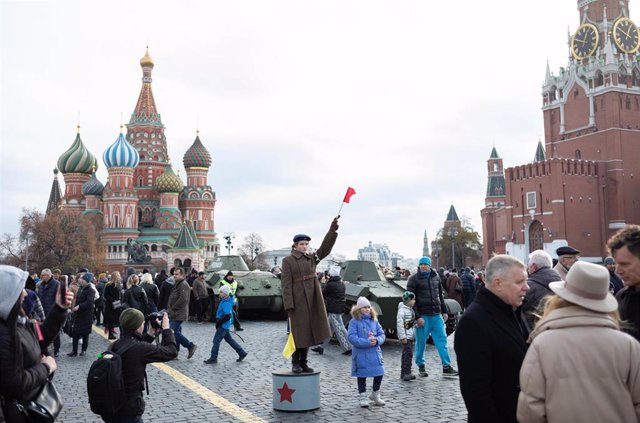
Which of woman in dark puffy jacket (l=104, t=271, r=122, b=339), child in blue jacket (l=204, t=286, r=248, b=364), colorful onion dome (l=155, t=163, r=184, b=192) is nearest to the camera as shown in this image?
child in blue jacket (l=204, t=286, r=248, b=364)

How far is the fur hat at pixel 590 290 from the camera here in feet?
10.9

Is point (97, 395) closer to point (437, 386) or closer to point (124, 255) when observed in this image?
point (437, 386)

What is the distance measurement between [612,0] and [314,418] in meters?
82.2

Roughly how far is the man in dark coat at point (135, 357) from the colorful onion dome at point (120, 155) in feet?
237

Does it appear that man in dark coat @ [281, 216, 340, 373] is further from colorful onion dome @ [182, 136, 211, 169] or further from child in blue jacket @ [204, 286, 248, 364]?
colorful onion dome @ [182, 136, 211, 169]

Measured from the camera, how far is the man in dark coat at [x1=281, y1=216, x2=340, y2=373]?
24.8ft

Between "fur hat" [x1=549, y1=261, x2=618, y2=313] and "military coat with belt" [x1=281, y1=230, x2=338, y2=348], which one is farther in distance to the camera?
"military coat with belt" [x1=281, y1=230, x2=338, y2=348]

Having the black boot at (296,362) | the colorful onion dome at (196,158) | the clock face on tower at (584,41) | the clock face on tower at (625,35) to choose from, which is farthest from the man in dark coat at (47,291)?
the clock face on tower at (625,35)

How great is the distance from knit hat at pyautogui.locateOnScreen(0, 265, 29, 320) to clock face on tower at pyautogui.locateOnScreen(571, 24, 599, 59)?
266 ft

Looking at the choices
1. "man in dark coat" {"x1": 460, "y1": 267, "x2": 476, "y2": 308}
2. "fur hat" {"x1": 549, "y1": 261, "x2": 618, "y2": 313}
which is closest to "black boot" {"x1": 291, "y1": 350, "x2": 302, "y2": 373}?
"fur hat" {"x1": 549, "y1": 261, "x2": 618, "y2": 313}

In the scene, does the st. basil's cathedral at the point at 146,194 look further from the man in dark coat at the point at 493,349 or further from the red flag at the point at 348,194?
the man in dark coat at the point at 493,349

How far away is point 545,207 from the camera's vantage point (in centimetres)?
6975

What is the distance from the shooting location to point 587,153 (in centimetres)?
7381

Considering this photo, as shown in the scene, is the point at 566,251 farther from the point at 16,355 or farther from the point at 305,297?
the point at 16,355
